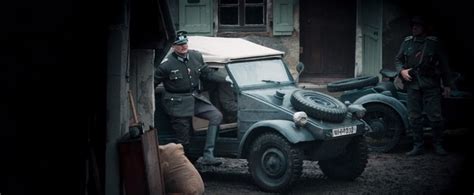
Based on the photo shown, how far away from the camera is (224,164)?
11.0 metres

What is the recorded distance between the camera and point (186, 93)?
31.5ft

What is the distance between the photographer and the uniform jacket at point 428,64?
11.1m

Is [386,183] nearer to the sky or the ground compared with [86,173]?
nearer to the ground

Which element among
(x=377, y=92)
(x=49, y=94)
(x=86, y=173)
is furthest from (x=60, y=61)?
(x=377, y=92)

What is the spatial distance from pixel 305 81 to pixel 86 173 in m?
12.3

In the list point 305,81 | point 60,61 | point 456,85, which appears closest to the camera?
point 60,61

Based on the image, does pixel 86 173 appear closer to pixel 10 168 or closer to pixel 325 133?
pixel 10 168

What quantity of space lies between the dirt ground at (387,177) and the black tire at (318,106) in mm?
854

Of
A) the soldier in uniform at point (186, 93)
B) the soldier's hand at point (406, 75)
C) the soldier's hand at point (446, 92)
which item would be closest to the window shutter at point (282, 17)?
the soldier's hand at point (406, 75)

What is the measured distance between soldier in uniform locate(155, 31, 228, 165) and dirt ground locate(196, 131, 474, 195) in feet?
1.86

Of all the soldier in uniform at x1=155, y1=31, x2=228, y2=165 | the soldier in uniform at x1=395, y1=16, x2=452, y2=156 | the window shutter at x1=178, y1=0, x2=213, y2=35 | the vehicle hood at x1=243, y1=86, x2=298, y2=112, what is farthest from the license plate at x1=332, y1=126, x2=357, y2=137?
the window shutter at x1=178, y1=0, x2=213, y2=35

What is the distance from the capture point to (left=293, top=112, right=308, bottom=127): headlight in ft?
28.5

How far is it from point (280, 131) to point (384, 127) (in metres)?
3.37

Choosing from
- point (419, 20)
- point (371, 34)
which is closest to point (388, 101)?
point (419, 20)
